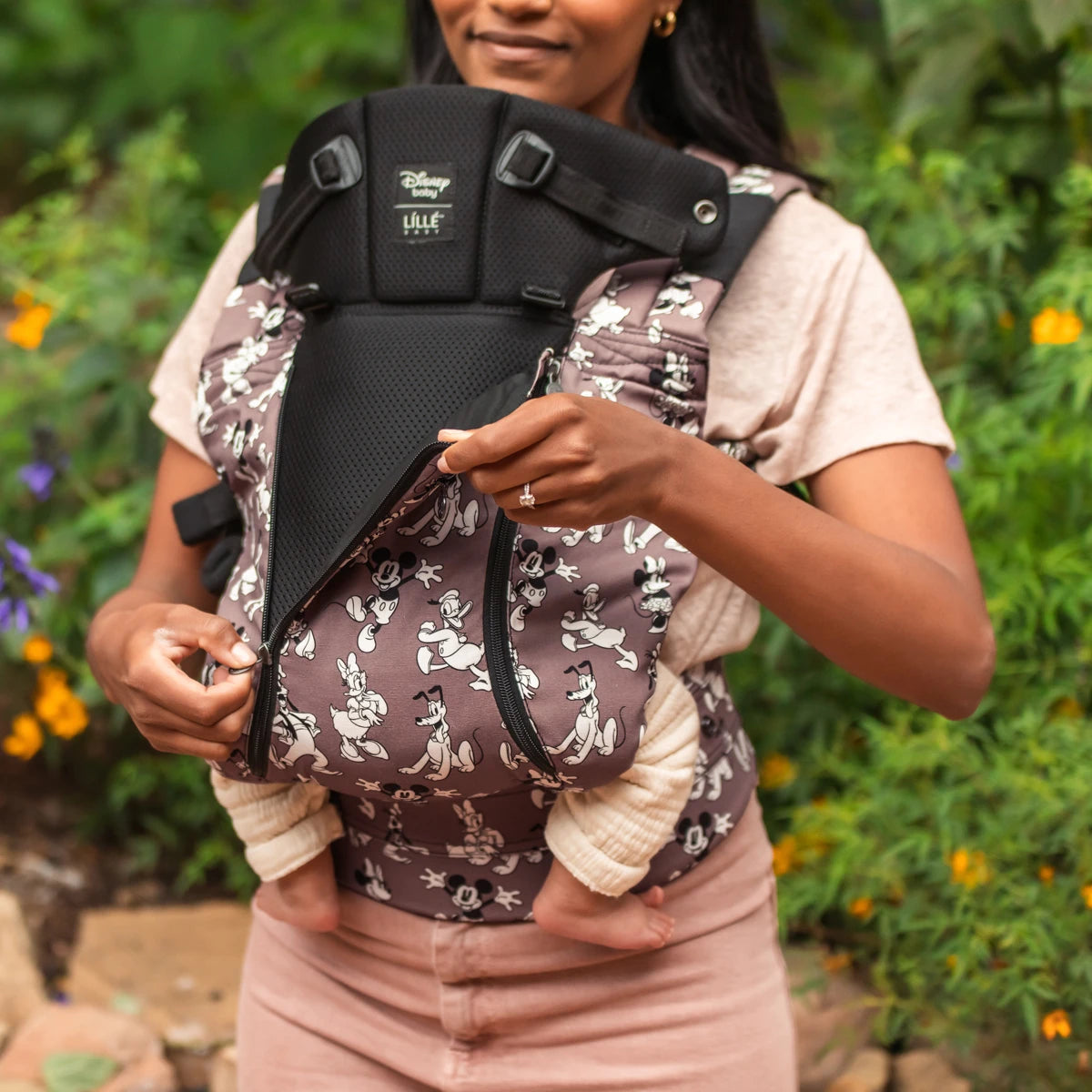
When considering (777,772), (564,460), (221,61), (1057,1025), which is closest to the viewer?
(564,460)

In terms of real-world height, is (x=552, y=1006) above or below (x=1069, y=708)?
above

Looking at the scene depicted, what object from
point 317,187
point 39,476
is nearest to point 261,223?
point 317,187

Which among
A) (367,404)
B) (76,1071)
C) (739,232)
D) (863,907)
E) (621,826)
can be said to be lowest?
(76,1071)

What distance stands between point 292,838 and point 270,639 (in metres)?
0.25

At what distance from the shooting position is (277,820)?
1396 mm

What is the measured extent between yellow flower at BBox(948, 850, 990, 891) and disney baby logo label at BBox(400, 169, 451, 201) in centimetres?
119

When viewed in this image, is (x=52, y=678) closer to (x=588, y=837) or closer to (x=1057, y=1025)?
(x=588, y=837)

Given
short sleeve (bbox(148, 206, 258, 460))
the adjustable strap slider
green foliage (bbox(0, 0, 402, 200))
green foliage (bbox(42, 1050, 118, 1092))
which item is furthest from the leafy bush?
the adjustable strap slider

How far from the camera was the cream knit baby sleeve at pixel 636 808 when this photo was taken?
1301 millimetres

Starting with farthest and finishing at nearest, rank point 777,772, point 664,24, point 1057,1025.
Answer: point 777,772 → point 1057,1025 → point 664,24

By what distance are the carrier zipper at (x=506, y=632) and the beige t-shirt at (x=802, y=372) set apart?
0.23 m

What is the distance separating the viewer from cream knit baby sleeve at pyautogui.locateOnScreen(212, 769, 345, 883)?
1391mm

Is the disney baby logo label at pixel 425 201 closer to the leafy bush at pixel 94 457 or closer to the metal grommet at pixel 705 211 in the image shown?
the metal grommet at pixel 705 211

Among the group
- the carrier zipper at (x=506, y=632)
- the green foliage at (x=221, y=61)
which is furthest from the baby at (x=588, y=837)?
the green foliage at (x=221, y=61)
